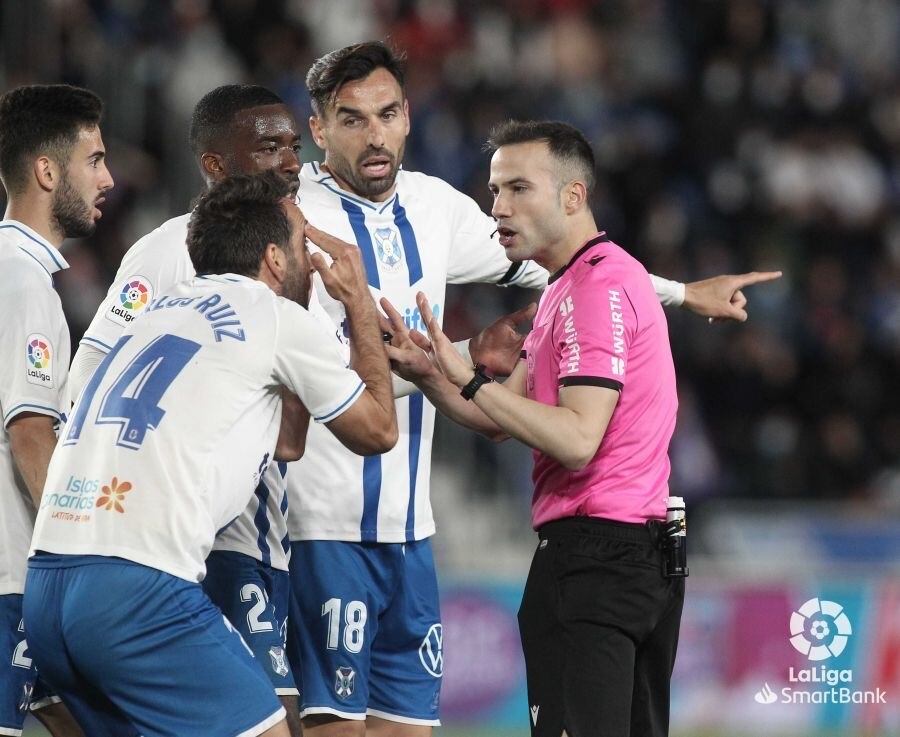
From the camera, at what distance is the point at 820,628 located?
909 cm

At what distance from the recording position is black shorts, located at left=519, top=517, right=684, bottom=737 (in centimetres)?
455

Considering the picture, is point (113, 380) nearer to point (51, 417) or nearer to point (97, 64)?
point (51, 417)

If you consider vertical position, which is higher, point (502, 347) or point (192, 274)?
point (192, 274)

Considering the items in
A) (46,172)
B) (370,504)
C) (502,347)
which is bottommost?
(370,504)

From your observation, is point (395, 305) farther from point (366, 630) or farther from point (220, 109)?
point (366, 630)

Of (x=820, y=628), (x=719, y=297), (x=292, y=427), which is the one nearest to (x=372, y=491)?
(x=292, y=427)

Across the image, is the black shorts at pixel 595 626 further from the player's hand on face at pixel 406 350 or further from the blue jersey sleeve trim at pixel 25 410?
the blue jersey sleeve trim at pixel 25 410

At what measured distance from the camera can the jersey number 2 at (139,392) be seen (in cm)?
408

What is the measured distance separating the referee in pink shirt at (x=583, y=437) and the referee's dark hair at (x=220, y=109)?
3.67ft

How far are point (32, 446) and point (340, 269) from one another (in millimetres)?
1190

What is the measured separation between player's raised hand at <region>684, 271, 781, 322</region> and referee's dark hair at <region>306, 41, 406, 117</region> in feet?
4.92

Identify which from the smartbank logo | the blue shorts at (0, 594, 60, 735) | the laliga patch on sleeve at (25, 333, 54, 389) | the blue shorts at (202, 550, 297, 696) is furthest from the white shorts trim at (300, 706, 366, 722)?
the smartbank logo

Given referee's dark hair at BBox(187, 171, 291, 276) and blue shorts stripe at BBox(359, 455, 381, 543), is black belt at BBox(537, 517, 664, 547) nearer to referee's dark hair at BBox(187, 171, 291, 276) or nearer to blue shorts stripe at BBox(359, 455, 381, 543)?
blue shorts stripe at BBox(359, 455, 381, 543)

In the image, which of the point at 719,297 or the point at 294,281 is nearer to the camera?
the point at 294,281
